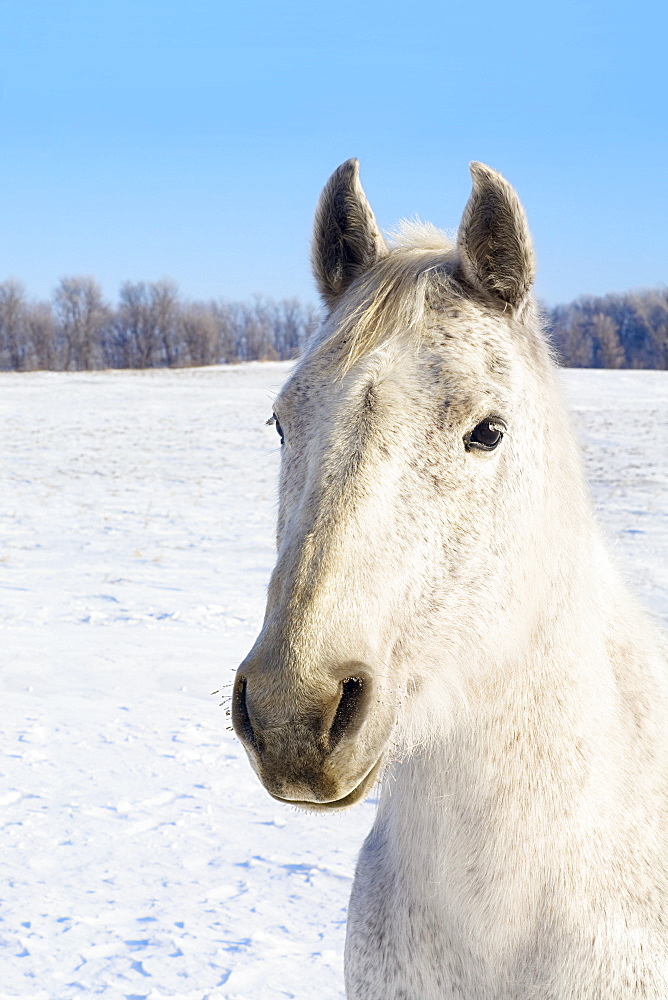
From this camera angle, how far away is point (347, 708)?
1.52 meters

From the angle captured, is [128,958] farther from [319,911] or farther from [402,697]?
[402,697]

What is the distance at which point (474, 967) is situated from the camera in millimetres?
1991

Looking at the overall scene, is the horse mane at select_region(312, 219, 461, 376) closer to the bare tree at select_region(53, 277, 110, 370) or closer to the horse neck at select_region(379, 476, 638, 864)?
the horse neck at select_region(379, 476, 638, 864)

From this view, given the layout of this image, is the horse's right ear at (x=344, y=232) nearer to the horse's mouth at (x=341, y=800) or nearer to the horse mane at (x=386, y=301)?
the horse mane at (x=386, y=301)

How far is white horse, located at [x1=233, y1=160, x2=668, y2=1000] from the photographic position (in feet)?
5.43

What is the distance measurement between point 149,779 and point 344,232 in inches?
146

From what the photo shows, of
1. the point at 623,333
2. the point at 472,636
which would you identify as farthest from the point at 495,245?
the point at 623,333

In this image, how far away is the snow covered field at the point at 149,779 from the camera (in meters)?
3.45

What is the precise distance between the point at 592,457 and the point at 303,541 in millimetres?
18932

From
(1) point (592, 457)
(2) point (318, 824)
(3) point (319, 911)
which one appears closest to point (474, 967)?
(3) point (319, 911)

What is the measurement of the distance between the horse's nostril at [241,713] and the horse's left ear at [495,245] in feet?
3.76

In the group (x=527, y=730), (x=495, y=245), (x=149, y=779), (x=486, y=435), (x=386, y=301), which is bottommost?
(x=149, y=779)

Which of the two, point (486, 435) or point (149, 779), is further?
point (149, 779)

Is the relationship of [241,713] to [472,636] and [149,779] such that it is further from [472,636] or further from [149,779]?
[149,779]
